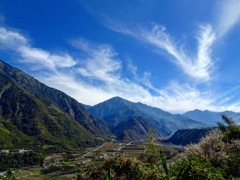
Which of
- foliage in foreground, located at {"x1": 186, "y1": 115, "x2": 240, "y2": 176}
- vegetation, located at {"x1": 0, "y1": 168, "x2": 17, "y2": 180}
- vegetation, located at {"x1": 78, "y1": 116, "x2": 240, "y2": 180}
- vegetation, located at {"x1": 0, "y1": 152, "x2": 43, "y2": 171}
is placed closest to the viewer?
vegetation, located at {"x1": 0, "y1": 168, "x2": 17, "y2": 180}

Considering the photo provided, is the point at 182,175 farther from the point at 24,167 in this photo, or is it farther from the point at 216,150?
the point at 24,167

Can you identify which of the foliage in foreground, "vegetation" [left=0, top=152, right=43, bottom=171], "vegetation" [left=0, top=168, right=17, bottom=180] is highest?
the foliage in foreground

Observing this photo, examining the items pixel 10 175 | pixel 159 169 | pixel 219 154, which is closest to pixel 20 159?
pixel 219 154

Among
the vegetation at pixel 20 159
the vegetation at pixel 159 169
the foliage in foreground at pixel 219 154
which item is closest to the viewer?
the vegetation at pixel 159 169

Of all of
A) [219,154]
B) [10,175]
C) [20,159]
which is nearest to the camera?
[10,175]

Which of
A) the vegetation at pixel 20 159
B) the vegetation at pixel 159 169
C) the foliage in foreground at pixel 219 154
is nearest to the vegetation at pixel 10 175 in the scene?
the vegetation at pixel 159 169

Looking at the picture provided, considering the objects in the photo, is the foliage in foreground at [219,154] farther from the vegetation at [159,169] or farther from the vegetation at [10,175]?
the vegetation at [10,175]

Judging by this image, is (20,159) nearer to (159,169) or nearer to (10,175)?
(159,169)

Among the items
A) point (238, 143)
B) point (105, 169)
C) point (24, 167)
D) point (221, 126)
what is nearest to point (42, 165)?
point (24, 167)

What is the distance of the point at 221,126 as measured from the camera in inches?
2297

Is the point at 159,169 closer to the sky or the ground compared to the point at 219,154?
closer to the ground

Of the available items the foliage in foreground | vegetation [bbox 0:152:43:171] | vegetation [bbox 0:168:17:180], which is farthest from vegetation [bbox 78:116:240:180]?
vegetation [bbox 0:152:43:171]

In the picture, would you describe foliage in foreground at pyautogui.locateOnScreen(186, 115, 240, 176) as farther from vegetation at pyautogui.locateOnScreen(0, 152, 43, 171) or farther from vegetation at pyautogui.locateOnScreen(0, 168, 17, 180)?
vegetation at pyautogui.locateOnScreen(0, 152, 43, 171)

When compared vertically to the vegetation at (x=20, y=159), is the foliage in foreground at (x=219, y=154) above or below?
above
